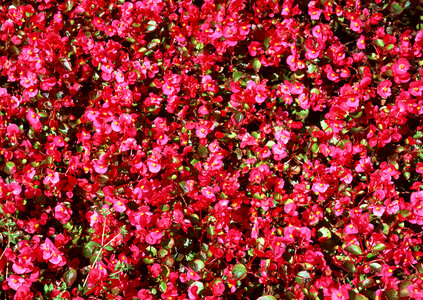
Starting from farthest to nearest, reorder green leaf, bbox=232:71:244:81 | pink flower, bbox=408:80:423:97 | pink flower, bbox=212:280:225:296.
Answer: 1. green leaf, bbox=232:71:244:81
2. pink flower, bbox=408:80:423:97
3. pink flower, bbox=212:280:225:296

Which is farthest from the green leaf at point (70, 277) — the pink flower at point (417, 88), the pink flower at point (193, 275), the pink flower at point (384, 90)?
the pink flower at point (417, 88)

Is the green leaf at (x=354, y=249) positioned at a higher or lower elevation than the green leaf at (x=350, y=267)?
higher

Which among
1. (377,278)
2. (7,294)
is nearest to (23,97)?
(7,294)

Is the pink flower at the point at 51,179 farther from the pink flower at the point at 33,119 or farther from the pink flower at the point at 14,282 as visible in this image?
the pink flower at the point at 14,282

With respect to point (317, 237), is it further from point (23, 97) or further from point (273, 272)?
point (23, 97)

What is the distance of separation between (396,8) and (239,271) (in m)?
1.50

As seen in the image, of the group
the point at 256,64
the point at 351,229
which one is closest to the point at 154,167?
the point at 256,64

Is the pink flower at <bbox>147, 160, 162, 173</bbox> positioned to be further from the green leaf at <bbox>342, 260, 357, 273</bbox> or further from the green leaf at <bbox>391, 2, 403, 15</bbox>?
the green leaf at <bbox>391, 2, 403, 15</bbox>

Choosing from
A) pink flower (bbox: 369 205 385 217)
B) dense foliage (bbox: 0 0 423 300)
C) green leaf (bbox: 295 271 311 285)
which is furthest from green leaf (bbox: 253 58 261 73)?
green leaf (bbox: 295 271 311 285)

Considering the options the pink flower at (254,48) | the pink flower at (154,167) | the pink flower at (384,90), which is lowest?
the pink flower at (154,167)

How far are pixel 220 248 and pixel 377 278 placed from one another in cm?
72

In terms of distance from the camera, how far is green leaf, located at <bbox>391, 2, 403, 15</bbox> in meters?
1.92

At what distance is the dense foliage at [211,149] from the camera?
5.35 ft

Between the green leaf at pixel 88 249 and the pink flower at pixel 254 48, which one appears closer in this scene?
the green leaf at pixel 88 249
